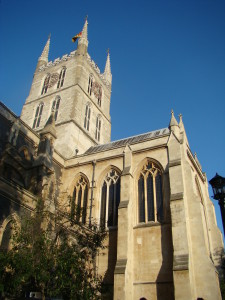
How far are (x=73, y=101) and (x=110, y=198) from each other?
15.8 m

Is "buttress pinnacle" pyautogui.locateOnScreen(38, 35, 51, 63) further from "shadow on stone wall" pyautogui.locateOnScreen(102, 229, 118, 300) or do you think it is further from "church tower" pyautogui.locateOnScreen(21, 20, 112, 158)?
"shadow on stone wall" pyautogui.locateOnScreen(102, 229, 118, 300)

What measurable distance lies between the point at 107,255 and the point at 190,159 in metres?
10.1

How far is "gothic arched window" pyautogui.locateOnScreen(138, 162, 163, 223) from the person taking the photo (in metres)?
19.6

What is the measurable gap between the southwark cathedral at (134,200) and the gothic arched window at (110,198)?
0.25 feet

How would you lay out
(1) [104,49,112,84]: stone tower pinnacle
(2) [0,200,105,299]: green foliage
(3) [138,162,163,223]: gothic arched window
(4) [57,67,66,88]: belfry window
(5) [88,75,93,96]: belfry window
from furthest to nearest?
(1) [104,49,112,84]: stone tower pinnacle → (5) [88,75,93,96]: belfry window → (4) [57,67,66,88]: belfry window → (3) [138,162,163,223]: gothic arched window → (2) [0,200,105,299]: green foliage

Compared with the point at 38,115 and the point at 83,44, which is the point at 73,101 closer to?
the point at 38,115

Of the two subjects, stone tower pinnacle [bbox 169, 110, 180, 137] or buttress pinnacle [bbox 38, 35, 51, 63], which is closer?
stone tower pinnacle [bbox 169, 110, 180, 137]

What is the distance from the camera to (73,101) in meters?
33.8

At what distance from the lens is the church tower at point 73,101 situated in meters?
32.0

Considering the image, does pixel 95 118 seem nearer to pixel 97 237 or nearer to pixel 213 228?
pixel 213 228

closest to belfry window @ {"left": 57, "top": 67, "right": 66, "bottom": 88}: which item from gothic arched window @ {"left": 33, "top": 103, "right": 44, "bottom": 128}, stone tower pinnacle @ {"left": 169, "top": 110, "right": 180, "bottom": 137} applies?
gothic arched window @ {"left": 33, "top": 103, "right": 44, "bottom": 128}

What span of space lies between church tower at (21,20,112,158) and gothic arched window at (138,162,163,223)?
33.3 ft


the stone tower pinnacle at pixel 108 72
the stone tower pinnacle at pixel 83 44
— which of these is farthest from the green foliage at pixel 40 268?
the stone tower pinnacle at pixel 108 72

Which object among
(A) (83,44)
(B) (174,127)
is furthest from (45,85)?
(B) (174,127)
